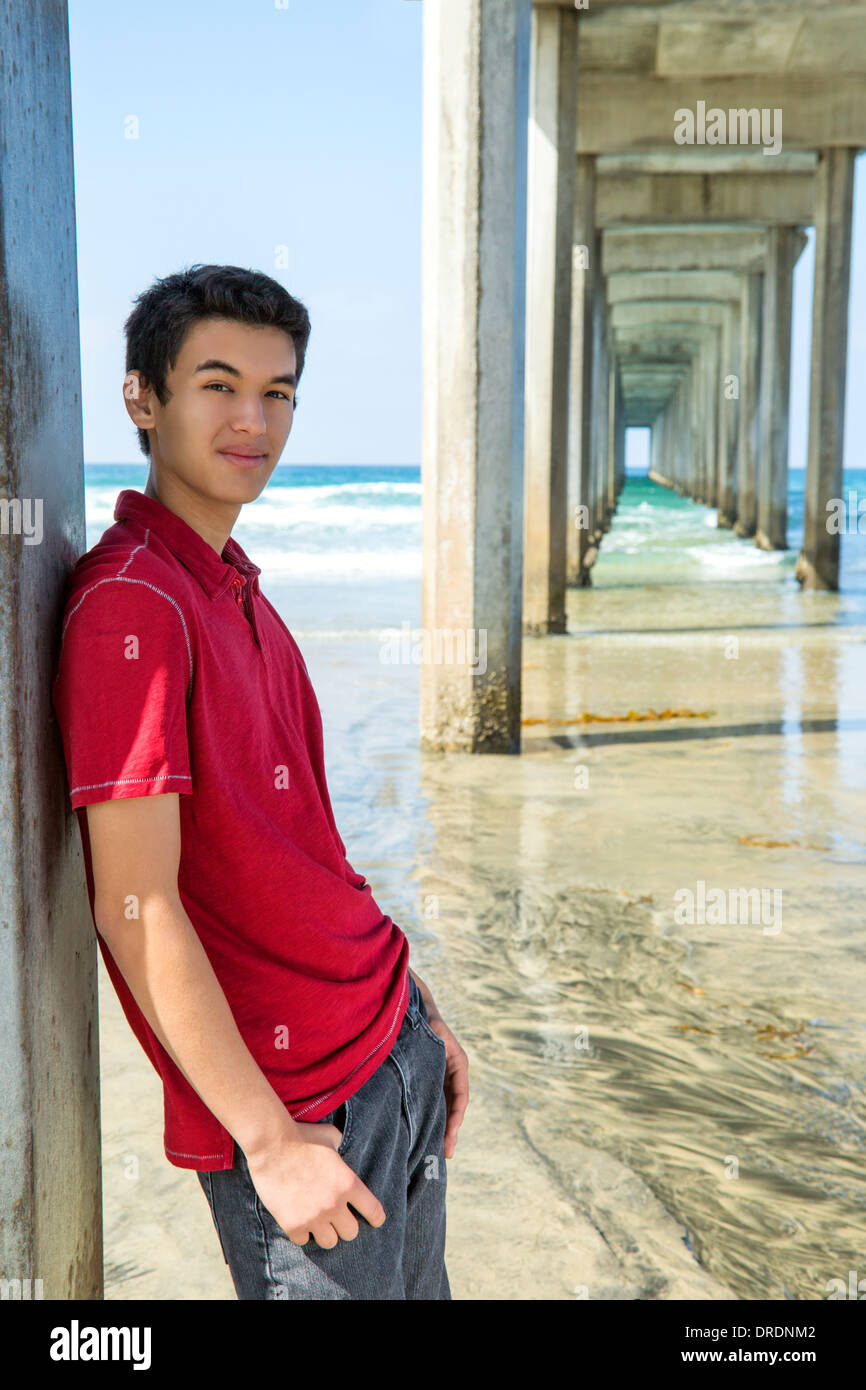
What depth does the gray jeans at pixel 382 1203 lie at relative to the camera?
1.30m

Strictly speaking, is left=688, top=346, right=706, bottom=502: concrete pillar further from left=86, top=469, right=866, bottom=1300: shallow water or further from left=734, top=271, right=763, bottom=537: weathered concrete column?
left=86, top=469, right=866, bottom=1300: shallow water

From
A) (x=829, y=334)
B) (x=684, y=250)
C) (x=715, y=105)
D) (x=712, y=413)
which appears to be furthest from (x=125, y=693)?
(x=712, y=413)

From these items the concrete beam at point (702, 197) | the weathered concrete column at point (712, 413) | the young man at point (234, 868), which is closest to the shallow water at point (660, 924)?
the young man at point (234, 868)

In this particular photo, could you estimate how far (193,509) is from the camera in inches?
57.2

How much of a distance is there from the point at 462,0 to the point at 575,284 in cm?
957

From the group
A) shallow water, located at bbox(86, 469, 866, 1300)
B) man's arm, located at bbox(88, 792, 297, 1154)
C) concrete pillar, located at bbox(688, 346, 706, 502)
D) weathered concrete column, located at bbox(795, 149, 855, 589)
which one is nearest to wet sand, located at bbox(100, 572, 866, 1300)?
shallow water, located at bbox(86, 469, 866, 1300)

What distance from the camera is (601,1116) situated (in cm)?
279

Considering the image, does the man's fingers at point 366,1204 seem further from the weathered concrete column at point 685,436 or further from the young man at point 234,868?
the weathered concrete column at point 685,436

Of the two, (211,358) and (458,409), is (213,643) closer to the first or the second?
(211,358)

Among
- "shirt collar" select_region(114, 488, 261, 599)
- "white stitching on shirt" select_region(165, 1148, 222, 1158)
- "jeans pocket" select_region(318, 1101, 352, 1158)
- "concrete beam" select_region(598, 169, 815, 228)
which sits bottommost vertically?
"white stitching on shirt" select_region(165, 1148, 222, 1158)

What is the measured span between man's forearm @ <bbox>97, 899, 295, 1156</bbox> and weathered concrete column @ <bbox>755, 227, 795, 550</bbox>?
2100 centimetres

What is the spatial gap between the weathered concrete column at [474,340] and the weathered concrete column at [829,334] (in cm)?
936

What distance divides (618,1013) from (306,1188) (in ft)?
7.24

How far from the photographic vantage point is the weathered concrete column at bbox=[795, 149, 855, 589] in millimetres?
14711
